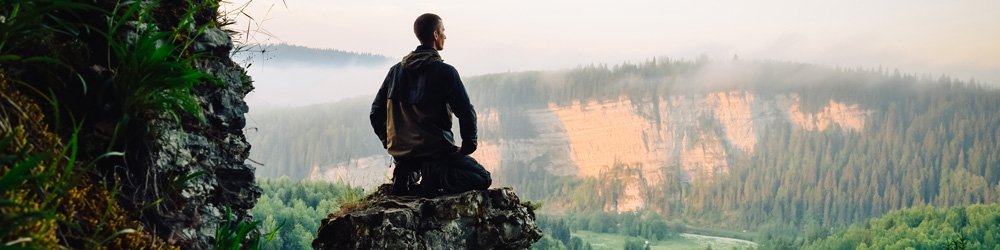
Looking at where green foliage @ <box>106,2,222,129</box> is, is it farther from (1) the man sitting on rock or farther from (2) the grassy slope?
(2) the grassy slope

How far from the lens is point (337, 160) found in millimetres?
89000

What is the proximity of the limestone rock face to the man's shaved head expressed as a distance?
1.32 m

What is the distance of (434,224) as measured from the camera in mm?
6367

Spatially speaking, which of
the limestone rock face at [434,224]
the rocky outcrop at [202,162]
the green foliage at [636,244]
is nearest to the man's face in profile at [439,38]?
the limestone rock face at [434,224]

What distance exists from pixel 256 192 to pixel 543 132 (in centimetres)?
9616

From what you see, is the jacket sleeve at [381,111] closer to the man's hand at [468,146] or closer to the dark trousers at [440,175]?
the dark trousers at [440,175]

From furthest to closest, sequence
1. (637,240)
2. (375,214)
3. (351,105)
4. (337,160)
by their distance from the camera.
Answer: (351,105) → (337,160) → (637,240) → (375,214)

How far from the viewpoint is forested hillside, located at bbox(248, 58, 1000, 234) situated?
255 ft

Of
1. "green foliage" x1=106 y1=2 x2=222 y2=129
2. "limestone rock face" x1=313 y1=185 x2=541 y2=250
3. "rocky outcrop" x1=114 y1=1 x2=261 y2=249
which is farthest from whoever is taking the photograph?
"limestone rock face" x1=313 y1=185 x2=541 y2=250

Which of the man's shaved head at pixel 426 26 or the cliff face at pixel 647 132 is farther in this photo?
the cliff face at pixel 647 132

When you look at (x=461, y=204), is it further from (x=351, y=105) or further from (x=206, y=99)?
(x=351, y=105)

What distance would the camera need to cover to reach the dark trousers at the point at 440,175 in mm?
6445

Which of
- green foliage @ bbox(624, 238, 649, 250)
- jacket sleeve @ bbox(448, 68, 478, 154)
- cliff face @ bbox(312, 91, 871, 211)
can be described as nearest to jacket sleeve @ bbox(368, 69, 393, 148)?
jacket sleeve @ bbox(448, 68, 478, 154)

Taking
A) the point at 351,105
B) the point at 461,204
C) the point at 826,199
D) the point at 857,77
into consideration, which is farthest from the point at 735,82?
the point at 461,204
